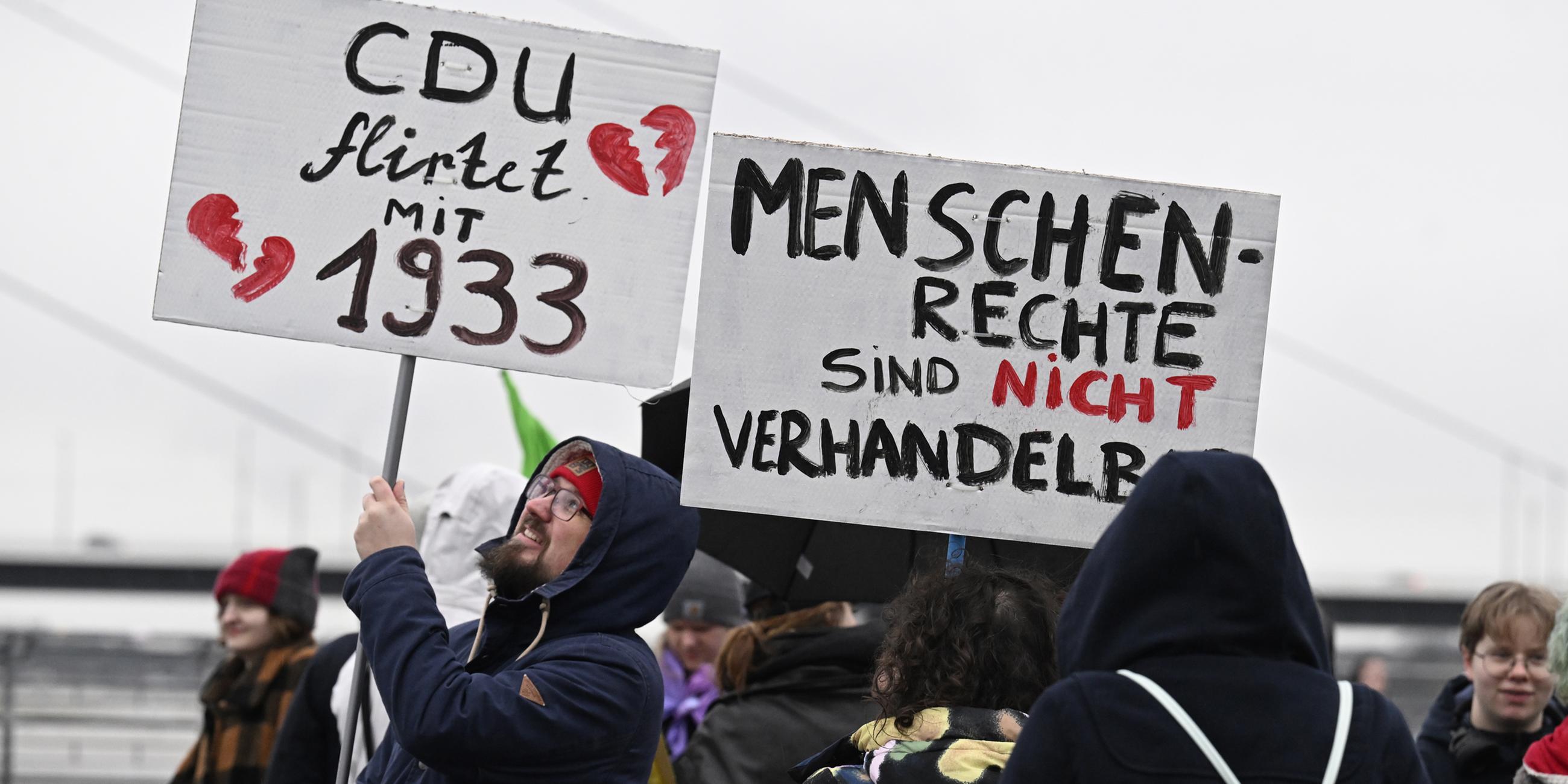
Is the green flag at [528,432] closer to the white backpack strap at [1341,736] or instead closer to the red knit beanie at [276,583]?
the red knit beanie at [276,583]

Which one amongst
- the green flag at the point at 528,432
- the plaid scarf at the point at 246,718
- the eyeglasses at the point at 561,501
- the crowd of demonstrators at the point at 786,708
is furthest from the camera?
the green flag at the point at 528,432

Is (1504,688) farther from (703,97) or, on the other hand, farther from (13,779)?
(13,779)

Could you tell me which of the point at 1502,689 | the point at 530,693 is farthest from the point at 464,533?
the point at 1502,689

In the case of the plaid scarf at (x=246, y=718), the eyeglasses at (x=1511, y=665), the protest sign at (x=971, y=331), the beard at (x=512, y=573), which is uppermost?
the protest sign at (x=971, y=331)

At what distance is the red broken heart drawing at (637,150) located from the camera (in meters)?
3.24

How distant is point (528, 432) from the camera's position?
538 centimetres

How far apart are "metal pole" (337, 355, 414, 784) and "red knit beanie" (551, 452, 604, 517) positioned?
367 mm

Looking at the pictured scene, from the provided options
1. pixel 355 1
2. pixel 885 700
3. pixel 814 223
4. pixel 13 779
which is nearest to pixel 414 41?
pixel 355 1

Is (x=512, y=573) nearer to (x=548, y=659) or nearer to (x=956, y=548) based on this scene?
(x=548, y=659)

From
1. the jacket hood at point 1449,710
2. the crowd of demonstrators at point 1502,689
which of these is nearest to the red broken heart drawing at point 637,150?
the crowd of demonstrators at point 1502,689

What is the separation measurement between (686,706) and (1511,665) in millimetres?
2696

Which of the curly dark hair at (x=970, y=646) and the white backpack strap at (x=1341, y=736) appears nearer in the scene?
the white backpack strap at (x=1341, y=736)

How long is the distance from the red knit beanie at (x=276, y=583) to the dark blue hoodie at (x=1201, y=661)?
3520mm

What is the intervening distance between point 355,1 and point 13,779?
7.45 meters
